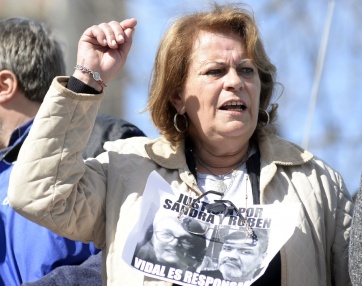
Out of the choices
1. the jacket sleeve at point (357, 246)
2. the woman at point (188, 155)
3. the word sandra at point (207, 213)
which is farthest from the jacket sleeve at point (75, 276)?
the jacket sleeve at point (357, 246)

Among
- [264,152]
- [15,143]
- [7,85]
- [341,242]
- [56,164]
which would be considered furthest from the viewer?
[7,85]

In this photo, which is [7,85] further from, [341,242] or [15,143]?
[341,242]

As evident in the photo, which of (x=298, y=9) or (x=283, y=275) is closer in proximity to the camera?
(x=283, y=275)

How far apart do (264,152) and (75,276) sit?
77 cm

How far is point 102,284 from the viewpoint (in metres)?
3.61

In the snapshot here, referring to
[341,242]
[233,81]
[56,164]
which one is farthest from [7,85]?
[341,242]

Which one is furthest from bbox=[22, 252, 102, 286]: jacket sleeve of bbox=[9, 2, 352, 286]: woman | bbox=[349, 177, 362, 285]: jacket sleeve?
bbox=[349, 177, 362, 285]: jacket sleeve

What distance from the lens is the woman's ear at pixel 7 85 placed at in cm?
433

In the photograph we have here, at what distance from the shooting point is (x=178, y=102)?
12.7 ft

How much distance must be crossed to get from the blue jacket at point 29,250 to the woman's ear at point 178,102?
594 mm

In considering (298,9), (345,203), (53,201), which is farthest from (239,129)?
(298,9)

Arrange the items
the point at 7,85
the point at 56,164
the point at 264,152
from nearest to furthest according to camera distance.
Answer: the point at 56,164
the point at 264,152
the point at 7,85

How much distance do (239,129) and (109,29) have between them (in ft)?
1.76

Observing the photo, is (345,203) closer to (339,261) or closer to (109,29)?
(339,261)
